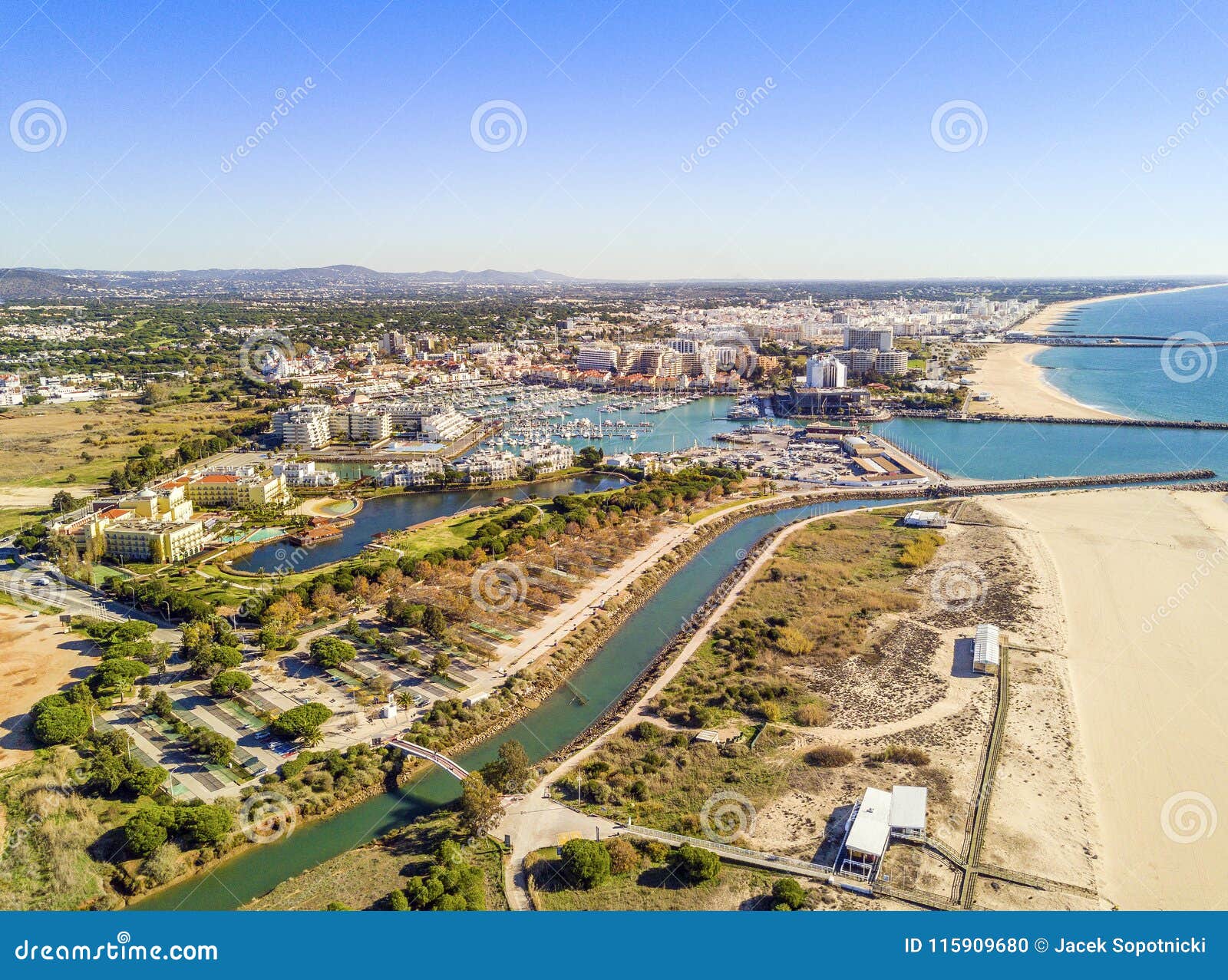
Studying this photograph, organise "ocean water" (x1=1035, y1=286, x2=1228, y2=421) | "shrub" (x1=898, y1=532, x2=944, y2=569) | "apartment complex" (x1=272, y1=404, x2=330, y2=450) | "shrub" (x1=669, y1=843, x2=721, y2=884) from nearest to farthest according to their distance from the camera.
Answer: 1. "shrub" (x1=669, y1=843, x2=721, y2=884)
2. "shrub" (x1=898, y1=532, x2=944, y2=569)
3. "apartment complex" (x1=272, y1=404, x2=330, y2=450)
4. "ocean water" (x1=1035, y1=286, x2=1228, y2=421)

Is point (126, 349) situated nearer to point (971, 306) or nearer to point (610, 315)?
point (610, 315)

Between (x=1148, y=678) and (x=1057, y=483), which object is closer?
(x=1148, y=678)

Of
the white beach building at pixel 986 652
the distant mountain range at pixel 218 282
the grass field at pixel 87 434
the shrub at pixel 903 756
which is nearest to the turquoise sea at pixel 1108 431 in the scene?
the white beach building at pixel 986 652

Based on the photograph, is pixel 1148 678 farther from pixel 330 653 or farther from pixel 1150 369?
pixel 1150 369

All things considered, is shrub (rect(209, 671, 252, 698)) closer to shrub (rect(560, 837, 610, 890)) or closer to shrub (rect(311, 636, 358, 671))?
shrub (rect(311, 636, 358, 671))

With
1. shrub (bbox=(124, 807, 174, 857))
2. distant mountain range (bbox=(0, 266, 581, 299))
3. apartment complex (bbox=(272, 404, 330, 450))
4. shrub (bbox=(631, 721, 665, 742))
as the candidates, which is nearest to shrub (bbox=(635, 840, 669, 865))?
shrub (bbox=(631, 721, 665, 742))

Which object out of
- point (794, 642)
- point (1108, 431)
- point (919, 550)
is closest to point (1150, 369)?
point (1108, 431)
